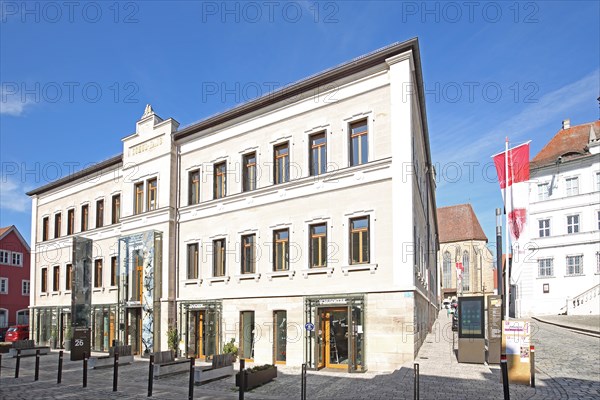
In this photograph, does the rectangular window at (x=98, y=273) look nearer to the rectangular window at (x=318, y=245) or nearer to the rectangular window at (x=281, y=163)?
the rectangular window at (x=281, y=163)

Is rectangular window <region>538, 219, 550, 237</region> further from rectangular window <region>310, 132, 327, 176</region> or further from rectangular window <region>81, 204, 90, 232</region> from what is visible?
rectangular window <region>81, 204, 90, 232</region>

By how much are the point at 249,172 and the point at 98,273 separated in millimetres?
13379

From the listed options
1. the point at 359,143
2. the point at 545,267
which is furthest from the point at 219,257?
the point at 545,267

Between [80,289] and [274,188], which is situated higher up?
[274,188]

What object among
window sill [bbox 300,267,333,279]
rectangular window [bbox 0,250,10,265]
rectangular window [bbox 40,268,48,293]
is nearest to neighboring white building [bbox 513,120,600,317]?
window sill [bbox 300,267,333,279]

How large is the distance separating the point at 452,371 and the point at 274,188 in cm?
1010

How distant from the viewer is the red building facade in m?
50.5

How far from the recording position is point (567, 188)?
154 ft

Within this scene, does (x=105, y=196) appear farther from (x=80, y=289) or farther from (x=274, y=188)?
(x=274, y=188)

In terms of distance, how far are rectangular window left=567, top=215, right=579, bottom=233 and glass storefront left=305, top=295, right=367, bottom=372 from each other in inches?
1431

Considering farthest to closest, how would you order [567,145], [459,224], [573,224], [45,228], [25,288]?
[459,224] → [25,288] → [567,145] → [573,224] → [45,228]

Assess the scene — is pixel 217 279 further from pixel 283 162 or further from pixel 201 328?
pixel 283 162

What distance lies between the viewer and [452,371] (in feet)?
48.7

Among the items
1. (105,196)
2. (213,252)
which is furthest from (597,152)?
(105,196)
